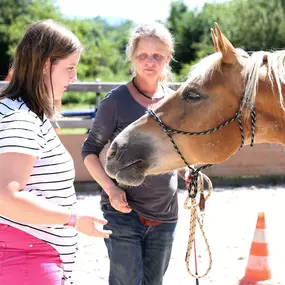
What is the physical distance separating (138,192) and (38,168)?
0.91 metres

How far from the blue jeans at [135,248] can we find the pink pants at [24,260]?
2.49 ft

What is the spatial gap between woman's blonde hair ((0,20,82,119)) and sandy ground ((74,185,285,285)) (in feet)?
9.05

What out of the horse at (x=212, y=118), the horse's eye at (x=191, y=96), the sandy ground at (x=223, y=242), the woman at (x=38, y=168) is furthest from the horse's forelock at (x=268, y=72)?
the sandy ground at (x=223, y=242)

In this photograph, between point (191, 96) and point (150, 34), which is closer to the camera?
point (191, 96)

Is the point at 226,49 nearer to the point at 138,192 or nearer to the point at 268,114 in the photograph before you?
the point at 268,114

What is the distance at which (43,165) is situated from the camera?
1954 millimetres

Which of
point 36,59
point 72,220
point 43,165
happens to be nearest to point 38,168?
point 43,165

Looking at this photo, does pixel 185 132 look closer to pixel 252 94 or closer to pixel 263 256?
pixel 252 94

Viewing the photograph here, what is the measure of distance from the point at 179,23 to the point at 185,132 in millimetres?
35580

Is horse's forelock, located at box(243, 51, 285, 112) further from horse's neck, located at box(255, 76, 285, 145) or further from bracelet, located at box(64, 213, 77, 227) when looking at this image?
bracelet, located at box(64, 213, 77, 227)

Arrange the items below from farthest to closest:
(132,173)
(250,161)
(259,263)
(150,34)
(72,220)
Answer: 1. (250,161)
2. (259,263)
3. (150,34)
4. (132,173)
5. (72,220)

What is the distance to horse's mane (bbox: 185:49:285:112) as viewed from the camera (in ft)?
7.13

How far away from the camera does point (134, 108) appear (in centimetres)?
279

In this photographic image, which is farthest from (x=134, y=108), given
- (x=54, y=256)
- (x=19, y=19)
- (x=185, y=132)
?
(x=19, y=19)
